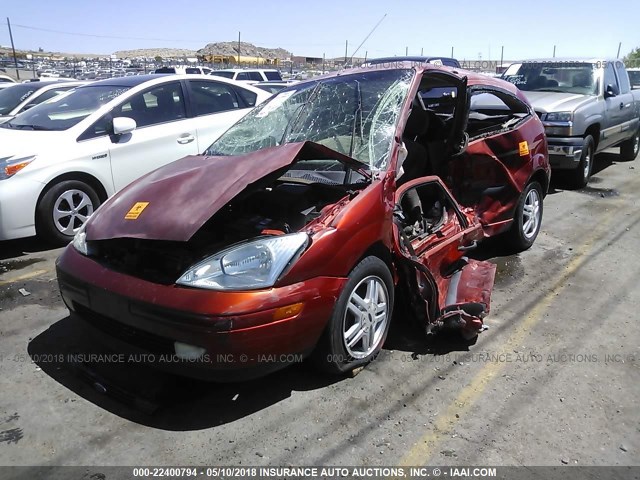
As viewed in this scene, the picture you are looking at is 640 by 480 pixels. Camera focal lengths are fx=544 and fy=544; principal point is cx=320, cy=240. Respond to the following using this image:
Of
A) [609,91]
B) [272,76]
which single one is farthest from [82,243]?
[272,76]

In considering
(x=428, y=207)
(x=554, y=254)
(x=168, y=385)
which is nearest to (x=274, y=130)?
(x=428, y=207)

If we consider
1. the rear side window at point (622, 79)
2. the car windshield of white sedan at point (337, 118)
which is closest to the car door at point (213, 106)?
the car windshield of white sedan at point (337, 118)

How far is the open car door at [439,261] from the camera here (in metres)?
3.49

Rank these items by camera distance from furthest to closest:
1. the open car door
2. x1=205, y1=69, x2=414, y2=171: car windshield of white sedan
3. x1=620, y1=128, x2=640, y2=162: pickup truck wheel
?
x1=620, y1=128, x2=640, y2=162: pickup truck wheel < x1=205, y1=69, x2=414, y2=171: car windshield of white sedan < the open car door

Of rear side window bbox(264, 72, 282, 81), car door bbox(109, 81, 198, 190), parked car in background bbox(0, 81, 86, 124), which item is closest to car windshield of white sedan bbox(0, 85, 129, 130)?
car door bbox(109, 81, 198, 190)

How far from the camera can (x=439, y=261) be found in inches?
154

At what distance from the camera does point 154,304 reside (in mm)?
2637

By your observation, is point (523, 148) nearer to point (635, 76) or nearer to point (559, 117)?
point (559, 117)

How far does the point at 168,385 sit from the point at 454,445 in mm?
1546

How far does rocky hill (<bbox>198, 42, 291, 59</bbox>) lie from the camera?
7646cm

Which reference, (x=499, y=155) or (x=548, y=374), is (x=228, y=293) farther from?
(x=499, y=155)

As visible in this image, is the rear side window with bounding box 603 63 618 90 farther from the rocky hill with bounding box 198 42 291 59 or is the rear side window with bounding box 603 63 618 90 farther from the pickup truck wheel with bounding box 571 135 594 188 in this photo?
the rocky hill with bounding box 198 42 291 59

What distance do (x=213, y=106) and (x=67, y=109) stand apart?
Result: 168 cm

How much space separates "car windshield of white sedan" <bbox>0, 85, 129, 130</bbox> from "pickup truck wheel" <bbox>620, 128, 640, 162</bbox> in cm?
955
